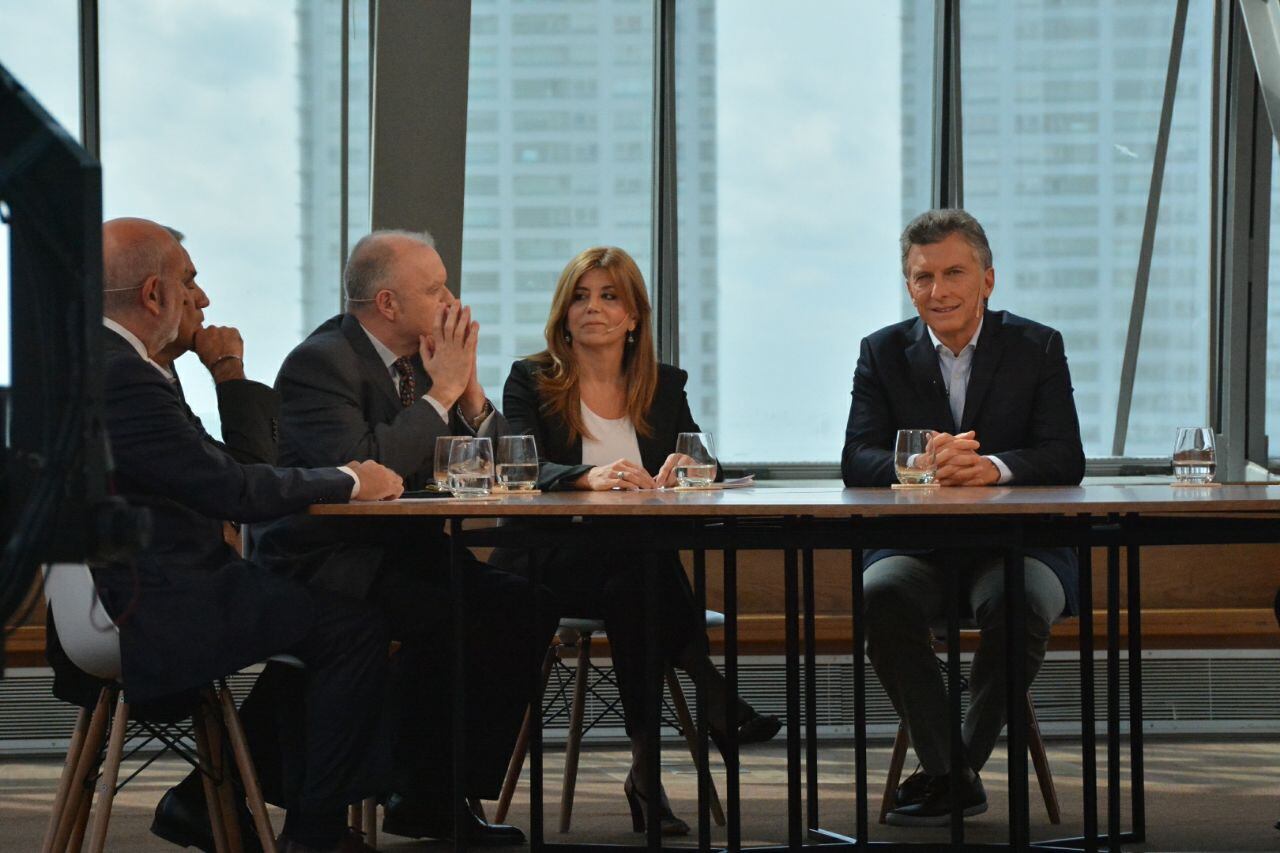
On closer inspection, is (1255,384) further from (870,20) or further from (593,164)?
(593,164)

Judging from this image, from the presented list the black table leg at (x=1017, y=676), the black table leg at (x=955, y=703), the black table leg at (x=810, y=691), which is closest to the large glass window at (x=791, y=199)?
the black table leg at (x=810, y=691)

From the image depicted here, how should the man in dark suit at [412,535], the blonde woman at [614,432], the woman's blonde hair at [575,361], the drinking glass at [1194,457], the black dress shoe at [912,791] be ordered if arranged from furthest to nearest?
the woman's blonde hair at [575,361]
the black dress shoe at [912,791]
the blonde woman at [614,432]
the drinking glass at [1194,457]
the man in dark suit at [412,535]

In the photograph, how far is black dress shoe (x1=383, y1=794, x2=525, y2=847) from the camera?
129 inches

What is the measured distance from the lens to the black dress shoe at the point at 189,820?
9.34ft

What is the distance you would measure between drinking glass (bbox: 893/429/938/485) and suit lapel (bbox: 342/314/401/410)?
1067 mm

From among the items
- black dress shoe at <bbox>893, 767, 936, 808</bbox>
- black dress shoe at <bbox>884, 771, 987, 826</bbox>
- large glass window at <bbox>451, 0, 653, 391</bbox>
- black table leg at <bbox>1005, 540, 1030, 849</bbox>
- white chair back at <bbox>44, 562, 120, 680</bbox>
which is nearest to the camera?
white chair back at <bbox>44, 562, 120, 680</bbox>

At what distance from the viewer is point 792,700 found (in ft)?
9.73

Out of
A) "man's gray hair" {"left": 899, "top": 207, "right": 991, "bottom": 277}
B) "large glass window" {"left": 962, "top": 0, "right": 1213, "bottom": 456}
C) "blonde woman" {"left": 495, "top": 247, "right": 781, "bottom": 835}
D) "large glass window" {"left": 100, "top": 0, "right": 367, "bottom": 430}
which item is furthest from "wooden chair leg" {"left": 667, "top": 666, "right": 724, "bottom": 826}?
"large glass window" {"left": 962, "top": 0, "right": 1213, "bottom": 456}

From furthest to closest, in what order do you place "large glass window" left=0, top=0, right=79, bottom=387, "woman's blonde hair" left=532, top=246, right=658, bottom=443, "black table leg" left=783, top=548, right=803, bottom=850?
1. "large glass window" left=0, top=0, right=79, bottom=387
2. "woman's blonde hair" left=532, top=246, right=658, bottom=443
3. "black table leg" left=783, top=548, right=803, bottom=850

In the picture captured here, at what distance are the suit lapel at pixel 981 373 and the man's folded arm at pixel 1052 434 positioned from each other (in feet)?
0.36

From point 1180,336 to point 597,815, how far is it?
3.44 m

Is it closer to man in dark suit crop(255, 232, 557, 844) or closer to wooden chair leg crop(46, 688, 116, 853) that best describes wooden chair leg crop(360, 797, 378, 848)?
man in dark suit crop(255, 232, 557, 844)

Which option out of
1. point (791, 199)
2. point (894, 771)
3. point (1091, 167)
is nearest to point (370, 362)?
point (894, 771)

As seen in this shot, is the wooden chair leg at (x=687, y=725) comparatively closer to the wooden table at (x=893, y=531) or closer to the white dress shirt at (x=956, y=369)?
the wooden table at (x=893, y=531)
